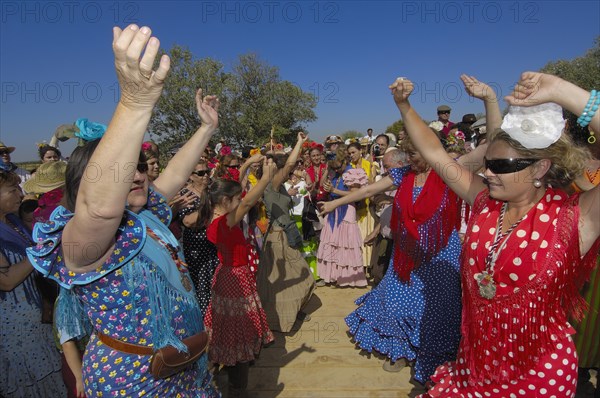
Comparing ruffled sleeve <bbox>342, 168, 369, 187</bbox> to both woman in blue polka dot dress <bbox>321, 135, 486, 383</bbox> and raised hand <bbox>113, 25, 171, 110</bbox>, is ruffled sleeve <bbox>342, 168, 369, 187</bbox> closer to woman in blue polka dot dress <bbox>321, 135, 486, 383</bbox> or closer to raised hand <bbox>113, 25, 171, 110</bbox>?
woman in blue polka dot dress <bbox>321, 135, 486, 383</bbox>

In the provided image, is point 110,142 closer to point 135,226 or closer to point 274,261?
point 135,226

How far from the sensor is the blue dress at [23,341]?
2367mm

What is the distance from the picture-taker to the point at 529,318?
5.40ft

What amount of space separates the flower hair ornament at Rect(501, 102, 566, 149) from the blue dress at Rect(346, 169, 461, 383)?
6.00 ft

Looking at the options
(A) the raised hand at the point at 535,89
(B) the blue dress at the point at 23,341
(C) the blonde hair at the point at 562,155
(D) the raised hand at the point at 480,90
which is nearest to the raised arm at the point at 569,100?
(A) the raised hand at the point at 535,89

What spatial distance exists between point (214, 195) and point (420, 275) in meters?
1.92

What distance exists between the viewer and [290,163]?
144 inches

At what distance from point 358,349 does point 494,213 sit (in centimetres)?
257

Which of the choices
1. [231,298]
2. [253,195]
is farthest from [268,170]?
[231,298]

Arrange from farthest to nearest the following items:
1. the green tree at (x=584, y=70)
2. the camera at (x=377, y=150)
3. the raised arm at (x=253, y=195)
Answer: the green tree at (x=584, y=70) → the camera at (x=377, y=150) → the raised arm at (x=253, y=195)

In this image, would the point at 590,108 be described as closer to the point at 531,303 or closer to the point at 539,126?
the point at 539,126

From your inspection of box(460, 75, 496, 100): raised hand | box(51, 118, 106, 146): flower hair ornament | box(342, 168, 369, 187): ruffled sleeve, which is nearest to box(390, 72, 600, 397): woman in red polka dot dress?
box(460, 75, 496, 100): raised hand

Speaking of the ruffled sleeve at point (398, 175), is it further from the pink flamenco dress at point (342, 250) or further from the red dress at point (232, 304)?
the pink flamenco dress at point (342, 250)

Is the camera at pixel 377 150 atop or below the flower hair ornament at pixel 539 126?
atop
